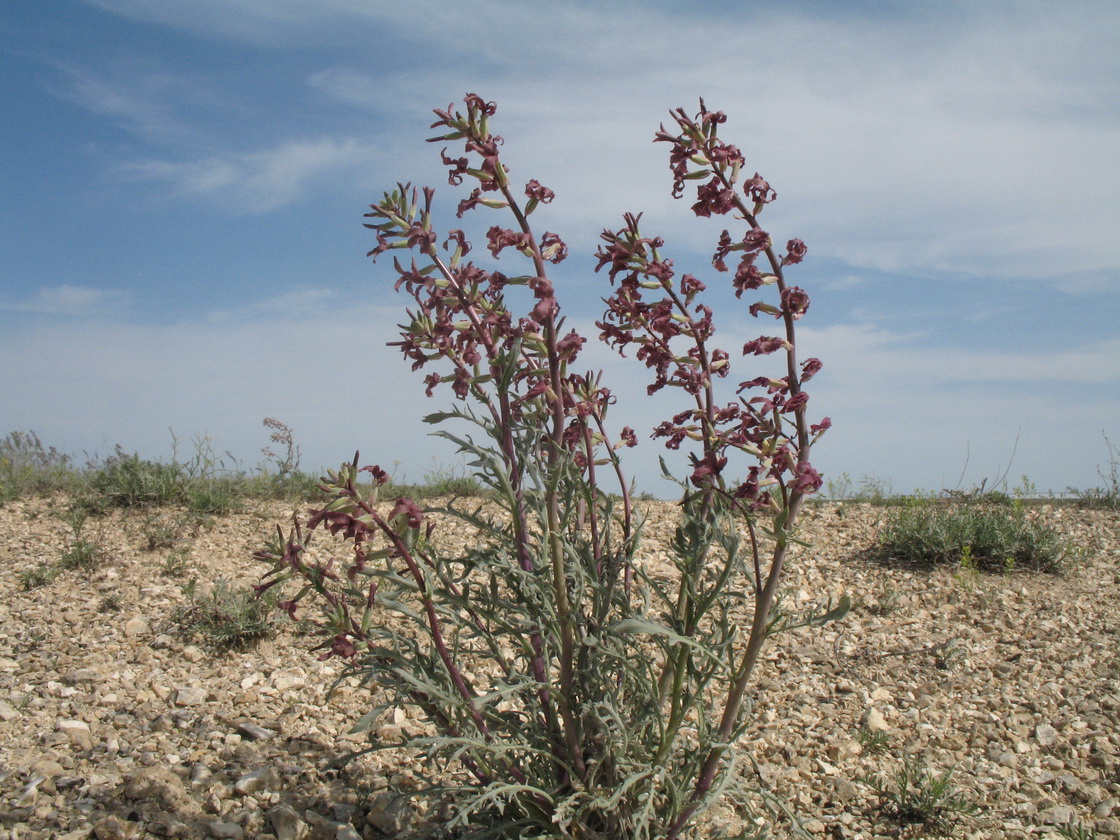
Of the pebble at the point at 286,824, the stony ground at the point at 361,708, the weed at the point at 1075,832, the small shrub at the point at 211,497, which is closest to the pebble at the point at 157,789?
the stony ground at the point at 361,708

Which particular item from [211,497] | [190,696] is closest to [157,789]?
[190,696]

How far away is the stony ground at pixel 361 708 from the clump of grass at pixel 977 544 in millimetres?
188

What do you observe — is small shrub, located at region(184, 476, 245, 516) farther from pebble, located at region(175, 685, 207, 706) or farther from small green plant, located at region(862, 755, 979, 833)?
small green plant, located at region(862, 755, 979, 833)

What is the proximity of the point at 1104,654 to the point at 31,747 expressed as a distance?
16.5 ft

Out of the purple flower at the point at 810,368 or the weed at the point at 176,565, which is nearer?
the purple flower at the point at 810,368

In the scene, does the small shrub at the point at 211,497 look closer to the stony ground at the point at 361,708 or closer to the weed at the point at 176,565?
the stony ground at the point at 361,708

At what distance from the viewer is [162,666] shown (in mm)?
3848

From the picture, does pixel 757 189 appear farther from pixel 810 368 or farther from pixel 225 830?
pixel 225 830

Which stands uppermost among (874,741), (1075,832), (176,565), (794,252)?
(794,252)

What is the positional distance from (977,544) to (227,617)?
4.77 m

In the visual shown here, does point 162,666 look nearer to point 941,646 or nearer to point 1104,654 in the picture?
point 941,646

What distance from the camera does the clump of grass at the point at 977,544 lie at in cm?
538

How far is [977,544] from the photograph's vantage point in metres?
5.45

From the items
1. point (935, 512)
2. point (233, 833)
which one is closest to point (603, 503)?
point (233, 833)
